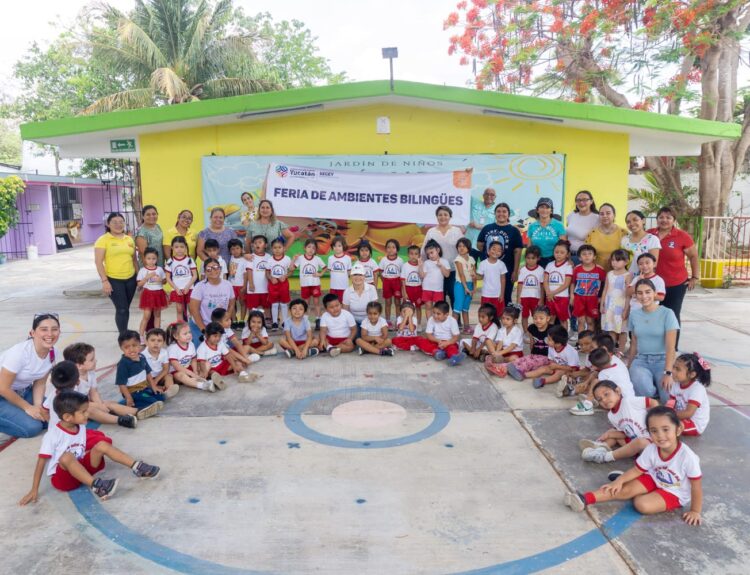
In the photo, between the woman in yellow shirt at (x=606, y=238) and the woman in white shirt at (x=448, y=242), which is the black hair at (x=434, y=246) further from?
the woman in yellow shirt at (x=606, y=238)

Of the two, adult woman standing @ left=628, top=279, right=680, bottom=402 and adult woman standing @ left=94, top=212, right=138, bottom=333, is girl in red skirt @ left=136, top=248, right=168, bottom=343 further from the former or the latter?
adult woman standing @ left=628, top=279, right=680, bottom=402

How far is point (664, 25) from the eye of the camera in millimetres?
10938

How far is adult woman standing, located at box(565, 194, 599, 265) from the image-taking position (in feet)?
21.0

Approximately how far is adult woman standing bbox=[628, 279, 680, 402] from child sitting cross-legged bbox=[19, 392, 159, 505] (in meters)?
3.71

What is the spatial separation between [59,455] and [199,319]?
3.02m

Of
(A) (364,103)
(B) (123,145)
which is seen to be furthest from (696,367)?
(B) (123,145)

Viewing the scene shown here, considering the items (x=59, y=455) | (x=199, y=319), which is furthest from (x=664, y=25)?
(x=59, y=455)

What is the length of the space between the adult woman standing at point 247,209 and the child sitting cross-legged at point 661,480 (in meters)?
5.70

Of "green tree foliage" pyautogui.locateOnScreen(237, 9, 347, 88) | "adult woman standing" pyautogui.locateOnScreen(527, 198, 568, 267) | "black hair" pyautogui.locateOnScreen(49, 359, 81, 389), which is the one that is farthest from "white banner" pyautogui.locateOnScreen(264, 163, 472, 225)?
"green tree foliage" pyautogui.locateOnScreen(237, 9, 347, 88)

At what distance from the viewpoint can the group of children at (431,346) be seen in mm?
3338

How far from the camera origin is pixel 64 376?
3.75 meters

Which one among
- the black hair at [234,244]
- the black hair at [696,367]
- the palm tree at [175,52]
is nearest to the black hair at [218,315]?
the black hair at [234,244]

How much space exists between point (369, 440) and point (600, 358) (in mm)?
1792

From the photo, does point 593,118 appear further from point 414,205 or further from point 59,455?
point 59,455
